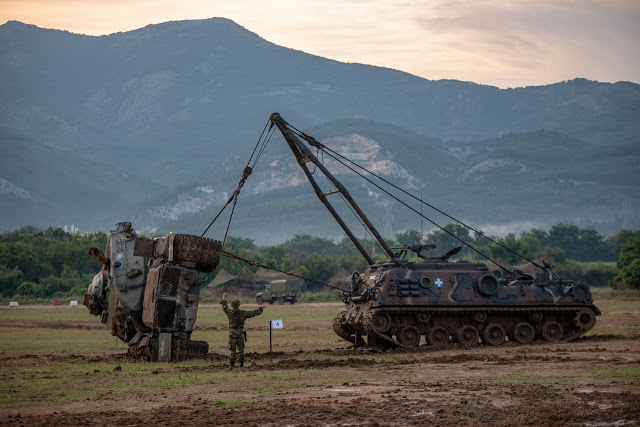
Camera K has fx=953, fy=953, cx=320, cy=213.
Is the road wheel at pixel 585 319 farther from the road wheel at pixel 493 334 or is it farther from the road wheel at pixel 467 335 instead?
the road wheel at pixel 467 335

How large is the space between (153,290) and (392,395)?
10461mm

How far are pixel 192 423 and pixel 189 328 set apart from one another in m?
11.6

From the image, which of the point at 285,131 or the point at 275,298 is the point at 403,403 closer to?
the point at 285,131

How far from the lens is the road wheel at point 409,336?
3112 cm

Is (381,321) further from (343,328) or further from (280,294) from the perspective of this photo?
(280,294)

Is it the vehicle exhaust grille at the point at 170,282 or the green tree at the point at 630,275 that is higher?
the green tree at the point at 630,275

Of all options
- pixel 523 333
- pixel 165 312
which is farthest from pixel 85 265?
pixel 165 312

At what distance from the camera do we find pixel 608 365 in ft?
79.4

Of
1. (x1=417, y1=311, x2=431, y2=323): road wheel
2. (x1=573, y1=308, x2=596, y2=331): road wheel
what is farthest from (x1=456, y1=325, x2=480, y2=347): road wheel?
(x1=573, y1=308, x2=596, y2=331): road wheel

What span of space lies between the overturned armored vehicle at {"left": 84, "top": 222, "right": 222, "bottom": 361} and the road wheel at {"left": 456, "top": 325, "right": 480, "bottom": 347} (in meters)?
8.51

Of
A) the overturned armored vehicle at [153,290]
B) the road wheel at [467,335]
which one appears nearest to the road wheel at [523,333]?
the road wheel at [467,335]

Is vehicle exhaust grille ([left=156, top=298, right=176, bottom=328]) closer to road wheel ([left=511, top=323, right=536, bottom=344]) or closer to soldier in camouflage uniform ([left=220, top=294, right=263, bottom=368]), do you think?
soldier in camouflage uniform ([left=220, top=294, right=263, bottom=368])

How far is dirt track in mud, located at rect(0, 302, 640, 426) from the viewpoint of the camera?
17.1 m

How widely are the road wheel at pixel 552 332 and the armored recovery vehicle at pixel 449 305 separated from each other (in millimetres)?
34
